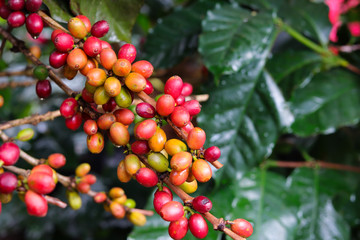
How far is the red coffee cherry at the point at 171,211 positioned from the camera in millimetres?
246

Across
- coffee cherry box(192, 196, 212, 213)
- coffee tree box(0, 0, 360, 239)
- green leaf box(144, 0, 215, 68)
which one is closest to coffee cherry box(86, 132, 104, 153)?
coffee tree box(0, 0, 360, 239)

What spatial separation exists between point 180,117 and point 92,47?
0.11m

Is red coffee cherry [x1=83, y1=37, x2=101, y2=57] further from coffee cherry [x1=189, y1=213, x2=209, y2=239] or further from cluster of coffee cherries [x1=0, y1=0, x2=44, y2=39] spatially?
coffee cherry [x1=189, y1=213, x2=209, y2=239]

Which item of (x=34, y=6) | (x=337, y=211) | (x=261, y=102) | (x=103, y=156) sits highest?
(x=34, y=6)

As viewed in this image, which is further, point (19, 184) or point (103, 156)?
point (103, 156)

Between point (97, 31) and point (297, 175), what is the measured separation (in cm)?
60

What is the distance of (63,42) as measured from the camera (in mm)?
284

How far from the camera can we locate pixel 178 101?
30cm

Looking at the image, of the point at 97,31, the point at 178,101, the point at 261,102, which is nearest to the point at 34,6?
the point at 97,31

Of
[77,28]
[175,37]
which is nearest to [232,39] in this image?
[175,37]

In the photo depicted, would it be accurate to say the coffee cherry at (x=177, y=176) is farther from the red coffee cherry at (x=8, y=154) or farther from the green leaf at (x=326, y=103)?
the green leaf at (x=326, y=103)

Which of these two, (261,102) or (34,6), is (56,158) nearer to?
(34,6)

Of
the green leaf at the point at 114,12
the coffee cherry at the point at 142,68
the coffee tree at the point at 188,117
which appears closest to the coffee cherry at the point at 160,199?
the coffee tree at the point at 188,117

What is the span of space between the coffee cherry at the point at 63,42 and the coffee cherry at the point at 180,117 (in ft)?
0.39
